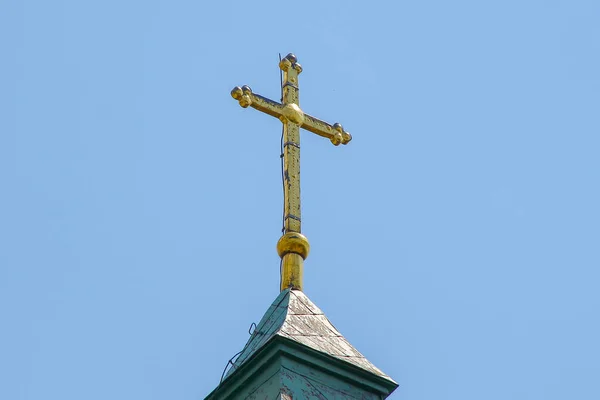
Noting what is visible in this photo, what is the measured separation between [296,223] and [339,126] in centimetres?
164

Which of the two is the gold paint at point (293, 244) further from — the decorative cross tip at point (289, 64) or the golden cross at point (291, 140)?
the decorative cross tip at point (289, 64)

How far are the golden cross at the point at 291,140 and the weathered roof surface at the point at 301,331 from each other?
0.34m

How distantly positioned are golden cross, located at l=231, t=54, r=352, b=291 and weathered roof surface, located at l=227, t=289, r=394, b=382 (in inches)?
13.3

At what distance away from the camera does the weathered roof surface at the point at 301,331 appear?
476 inches

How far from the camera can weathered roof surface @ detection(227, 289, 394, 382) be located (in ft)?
39.7

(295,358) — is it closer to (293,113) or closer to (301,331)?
(301,331)

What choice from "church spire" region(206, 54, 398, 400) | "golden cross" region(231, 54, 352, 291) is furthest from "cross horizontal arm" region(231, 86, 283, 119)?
"church spire" region(206, 54, 398, 400)

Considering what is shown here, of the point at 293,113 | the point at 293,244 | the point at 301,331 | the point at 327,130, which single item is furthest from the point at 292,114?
the point at 301,331

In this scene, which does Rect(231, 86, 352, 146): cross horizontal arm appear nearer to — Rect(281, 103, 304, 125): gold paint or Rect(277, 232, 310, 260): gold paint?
Rect(281, 103, 304, 125): gold paint

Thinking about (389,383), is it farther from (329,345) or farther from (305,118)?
(305,118)

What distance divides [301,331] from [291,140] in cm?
234

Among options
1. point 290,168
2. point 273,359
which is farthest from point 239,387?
point 290,168

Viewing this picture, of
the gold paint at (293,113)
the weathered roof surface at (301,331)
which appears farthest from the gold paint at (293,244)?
the gold paint at (293,113)

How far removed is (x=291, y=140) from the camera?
13.9 meters
